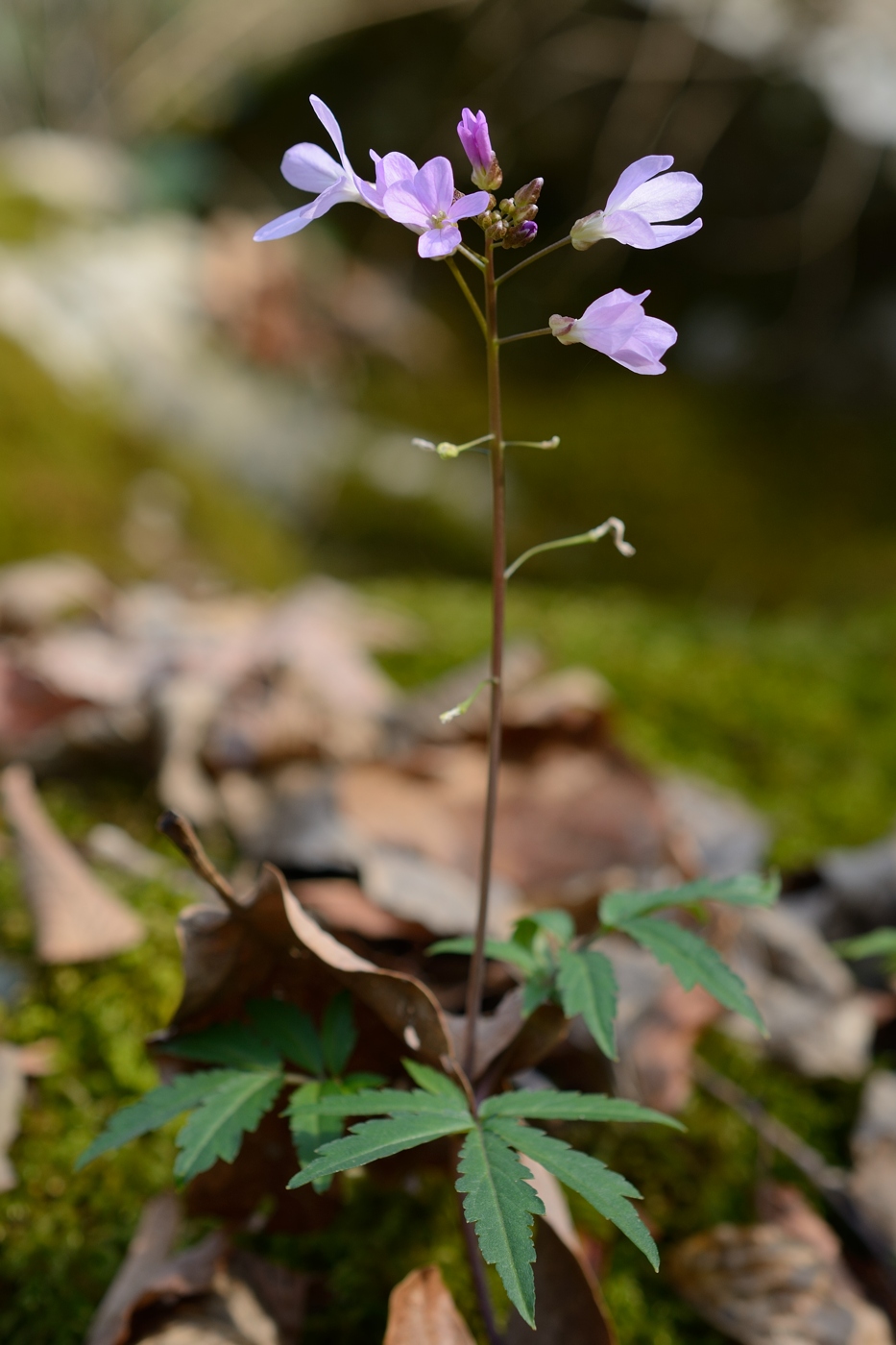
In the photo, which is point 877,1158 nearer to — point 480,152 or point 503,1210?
point 503,1210

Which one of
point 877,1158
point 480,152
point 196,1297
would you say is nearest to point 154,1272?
point 196,1297

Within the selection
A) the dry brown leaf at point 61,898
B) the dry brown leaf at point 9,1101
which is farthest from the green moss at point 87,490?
the dry brown leaf at point 9,1101

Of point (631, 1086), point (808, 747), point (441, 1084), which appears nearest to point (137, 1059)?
point (441, 1084)

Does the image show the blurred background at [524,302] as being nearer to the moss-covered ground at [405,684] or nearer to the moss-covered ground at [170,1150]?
the moss-covered ground at [405,684]

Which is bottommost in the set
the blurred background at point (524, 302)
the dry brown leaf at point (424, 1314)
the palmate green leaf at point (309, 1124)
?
the dry brown leaf at point (424, 1314)

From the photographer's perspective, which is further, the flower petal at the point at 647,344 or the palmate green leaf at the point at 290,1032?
the palmate green leaf at the point at 290,1032

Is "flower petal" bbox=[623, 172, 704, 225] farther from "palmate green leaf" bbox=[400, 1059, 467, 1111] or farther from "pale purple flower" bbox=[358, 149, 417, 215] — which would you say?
"palmate green leaf" bbox=[400, 1059, 467, 1111]

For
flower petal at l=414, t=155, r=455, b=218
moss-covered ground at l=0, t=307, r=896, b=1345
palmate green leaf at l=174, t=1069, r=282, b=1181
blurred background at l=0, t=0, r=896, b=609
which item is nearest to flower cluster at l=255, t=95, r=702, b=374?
flower petal at l=414, t=155, r=455, b=218
